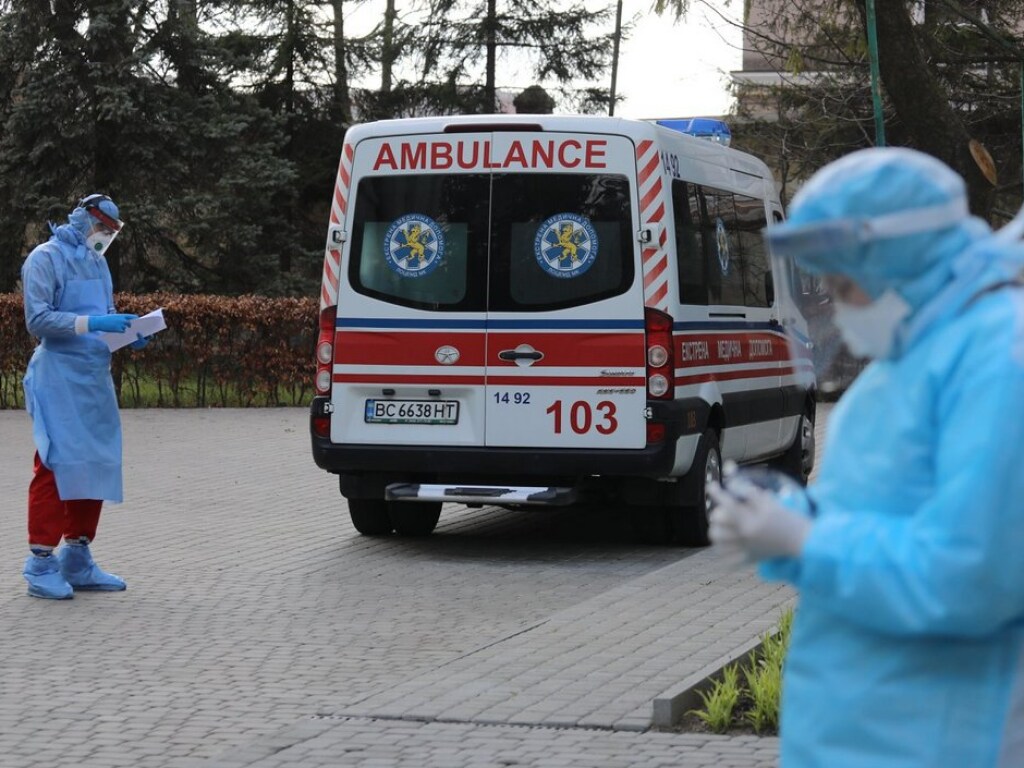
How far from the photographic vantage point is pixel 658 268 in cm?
1006

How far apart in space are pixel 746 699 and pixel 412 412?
4487 millimetres

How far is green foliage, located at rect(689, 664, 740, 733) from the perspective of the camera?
5.95m

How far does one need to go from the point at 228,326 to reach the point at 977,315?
21.6m

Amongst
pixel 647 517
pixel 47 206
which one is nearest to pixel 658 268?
pixel 647 517

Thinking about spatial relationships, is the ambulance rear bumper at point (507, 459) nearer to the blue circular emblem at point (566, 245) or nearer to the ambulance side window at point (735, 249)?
the blue circular emblem at point (566, 245)

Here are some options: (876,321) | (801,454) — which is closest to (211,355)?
(801,454)

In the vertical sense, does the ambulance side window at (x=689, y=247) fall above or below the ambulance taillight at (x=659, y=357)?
above

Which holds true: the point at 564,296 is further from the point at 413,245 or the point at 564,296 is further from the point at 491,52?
the point at 491,52

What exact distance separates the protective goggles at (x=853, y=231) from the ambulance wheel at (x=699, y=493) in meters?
8.21

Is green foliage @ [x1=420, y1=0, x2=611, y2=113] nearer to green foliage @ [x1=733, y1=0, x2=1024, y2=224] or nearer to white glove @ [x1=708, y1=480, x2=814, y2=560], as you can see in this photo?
green foliage @ [x1=733, y1=0, x2=1024, y2=224]

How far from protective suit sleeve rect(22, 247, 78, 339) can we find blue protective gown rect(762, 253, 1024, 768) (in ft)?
22.8

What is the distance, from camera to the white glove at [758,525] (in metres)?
2.20

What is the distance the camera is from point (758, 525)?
220 cm

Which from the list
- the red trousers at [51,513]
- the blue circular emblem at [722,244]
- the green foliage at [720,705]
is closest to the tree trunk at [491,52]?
the blue circular emblem at [722,244]
